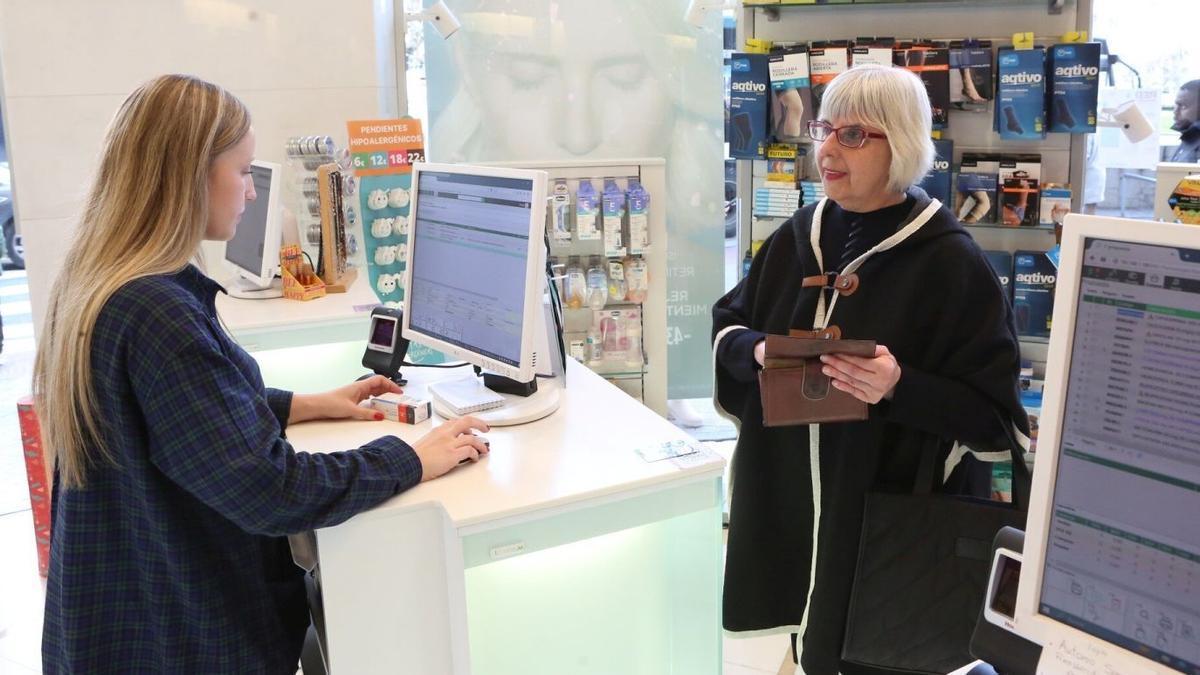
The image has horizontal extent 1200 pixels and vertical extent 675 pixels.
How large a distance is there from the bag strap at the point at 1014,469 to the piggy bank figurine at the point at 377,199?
2373mm

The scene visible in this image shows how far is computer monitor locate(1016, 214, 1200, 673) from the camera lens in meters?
0.94

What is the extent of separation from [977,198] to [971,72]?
1.32 feet

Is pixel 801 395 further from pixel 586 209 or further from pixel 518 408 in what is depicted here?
pixel 586 209

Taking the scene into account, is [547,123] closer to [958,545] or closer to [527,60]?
[527,60]

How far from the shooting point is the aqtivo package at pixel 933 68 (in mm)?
3270

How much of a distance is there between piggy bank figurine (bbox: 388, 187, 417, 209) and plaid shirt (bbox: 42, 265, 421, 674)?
6.87 feet

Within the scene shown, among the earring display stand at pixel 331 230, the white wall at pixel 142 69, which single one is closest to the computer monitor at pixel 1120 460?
the earring display stand at pixel 331 230

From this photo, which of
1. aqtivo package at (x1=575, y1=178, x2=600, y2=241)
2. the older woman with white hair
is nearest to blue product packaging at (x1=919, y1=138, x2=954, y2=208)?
aqtivo package at (x1=575, y1=178, x2=600, y2=241)

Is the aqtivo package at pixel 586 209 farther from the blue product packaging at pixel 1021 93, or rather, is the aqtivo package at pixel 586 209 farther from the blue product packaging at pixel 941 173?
the blue product packaging at pixel 1021 93

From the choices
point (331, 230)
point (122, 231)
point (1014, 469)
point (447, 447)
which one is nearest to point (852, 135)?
point (1014, 469)

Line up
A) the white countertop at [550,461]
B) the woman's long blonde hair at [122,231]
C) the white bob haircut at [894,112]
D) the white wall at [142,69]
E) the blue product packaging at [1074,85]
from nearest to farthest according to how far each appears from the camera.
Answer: the woman's long blonde hair at [122,231] < the white countertop at [550,461] < the white bob haircut at [894,112] < the blue product packaging at [1074,85] < the white wall at [142,69]

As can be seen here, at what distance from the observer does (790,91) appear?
135 inches

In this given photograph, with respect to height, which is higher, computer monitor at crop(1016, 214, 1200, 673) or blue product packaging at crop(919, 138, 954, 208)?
blue product packaging at crop(919, 138, 954, 208)

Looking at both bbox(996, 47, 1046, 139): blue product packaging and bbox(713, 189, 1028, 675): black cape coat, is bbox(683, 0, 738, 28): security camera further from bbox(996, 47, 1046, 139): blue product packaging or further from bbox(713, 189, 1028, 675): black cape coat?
bbox(713, 189, 1028, 675): black cape coat
